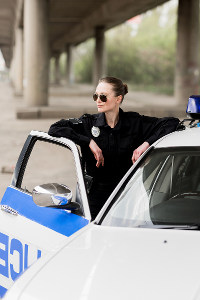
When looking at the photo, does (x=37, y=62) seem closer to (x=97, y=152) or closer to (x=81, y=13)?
(x=81, y=13)

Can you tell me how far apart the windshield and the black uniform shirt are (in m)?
0.25

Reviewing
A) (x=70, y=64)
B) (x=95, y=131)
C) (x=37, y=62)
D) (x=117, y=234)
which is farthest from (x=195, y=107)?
(x=70, y=64)

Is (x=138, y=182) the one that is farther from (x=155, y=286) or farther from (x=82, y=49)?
(x=82, y=49)

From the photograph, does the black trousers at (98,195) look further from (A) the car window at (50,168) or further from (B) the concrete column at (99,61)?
(B) the concrete column at (99,61)

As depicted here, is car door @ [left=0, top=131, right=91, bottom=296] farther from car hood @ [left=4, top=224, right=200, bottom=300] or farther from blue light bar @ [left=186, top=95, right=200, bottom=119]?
blue light bar @ [left=186, top=95, right=200, bottom=119]

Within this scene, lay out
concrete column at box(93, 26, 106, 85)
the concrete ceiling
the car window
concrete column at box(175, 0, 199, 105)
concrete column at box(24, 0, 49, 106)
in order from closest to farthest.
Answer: the car window, concrete column at box(24, 0, 49, 106), concrete column at box(175, 0, 199, 105), the concrete ceiling, concrete column at box(93, 26, 106, 85)

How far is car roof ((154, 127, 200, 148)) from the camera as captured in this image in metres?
3.93

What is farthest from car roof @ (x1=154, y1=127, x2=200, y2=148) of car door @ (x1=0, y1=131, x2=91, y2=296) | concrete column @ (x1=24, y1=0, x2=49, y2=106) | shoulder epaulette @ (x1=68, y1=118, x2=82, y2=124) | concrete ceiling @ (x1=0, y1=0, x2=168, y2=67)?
concrete ceiling @ (x1=0, y1=0, x2=168, y2=67)

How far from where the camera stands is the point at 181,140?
3980 mm

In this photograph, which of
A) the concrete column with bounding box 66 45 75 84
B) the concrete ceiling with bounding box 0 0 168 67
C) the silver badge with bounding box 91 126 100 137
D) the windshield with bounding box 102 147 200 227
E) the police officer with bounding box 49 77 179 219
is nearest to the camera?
the windshield with bounding box 102 147 200 227

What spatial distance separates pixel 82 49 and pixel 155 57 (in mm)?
30337

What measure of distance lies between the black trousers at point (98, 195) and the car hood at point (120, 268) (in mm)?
999

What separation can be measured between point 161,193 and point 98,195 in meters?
0.50

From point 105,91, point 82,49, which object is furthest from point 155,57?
point 105,91
